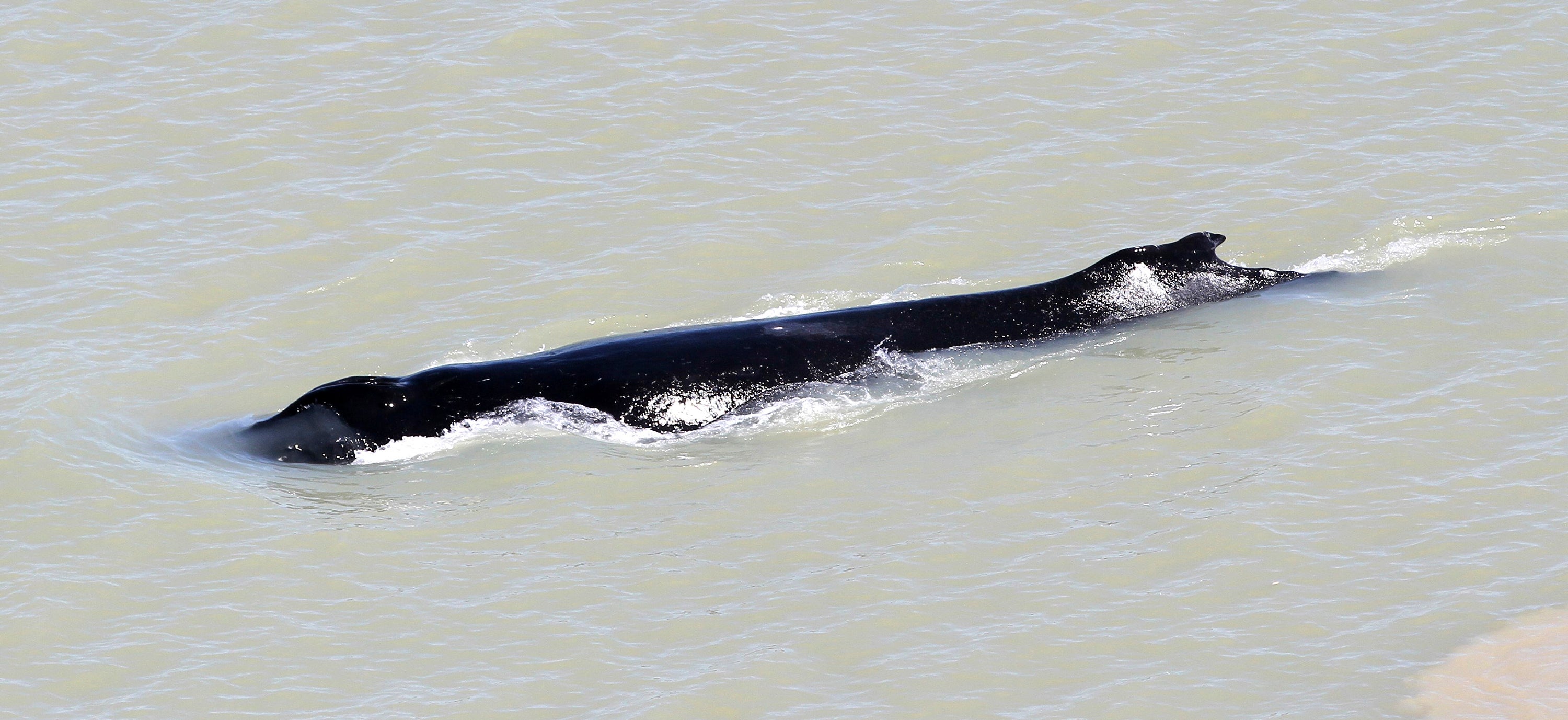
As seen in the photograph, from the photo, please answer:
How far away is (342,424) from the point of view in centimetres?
1330

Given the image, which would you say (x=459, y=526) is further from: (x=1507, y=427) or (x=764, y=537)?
(x=1507, y=427)

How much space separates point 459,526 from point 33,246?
26.1 feet

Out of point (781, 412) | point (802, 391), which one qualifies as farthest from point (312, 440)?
point (802, 391)

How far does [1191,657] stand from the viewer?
382 inches

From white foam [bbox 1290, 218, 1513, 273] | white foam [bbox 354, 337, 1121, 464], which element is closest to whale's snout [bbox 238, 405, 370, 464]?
white foam [bbox 354, 337, 1121, 464]

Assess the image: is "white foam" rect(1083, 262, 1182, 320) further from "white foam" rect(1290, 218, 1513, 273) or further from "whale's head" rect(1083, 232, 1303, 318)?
"white foam" rect(1290, 218, 1513, 273)

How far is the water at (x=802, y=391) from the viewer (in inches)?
394

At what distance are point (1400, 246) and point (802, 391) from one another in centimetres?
656

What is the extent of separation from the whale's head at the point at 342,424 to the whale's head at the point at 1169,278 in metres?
6.20

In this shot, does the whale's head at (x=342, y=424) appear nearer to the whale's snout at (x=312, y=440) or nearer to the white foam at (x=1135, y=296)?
the whale's snout at (x=312, y=440)

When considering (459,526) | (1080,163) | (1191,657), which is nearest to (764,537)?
(459,526)

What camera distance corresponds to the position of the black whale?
43.8 ft

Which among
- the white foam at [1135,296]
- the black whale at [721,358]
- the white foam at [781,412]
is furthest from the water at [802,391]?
the black whale at [721,358]

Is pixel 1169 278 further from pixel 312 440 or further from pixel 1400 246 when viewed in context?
pixel 312 440
